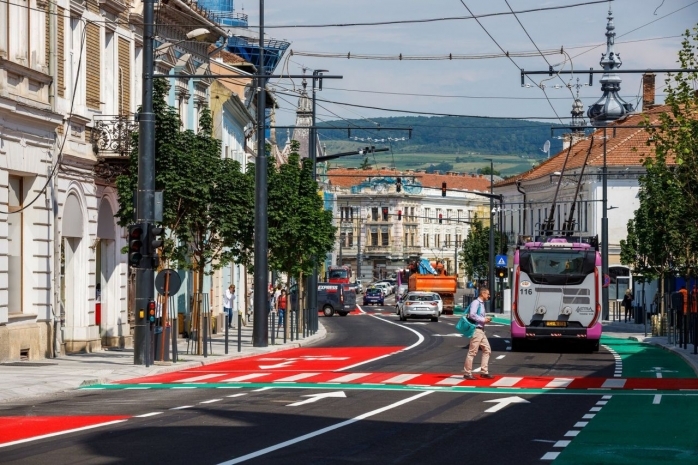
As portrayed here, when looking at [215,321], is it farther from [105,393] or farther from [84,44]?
[105,393]

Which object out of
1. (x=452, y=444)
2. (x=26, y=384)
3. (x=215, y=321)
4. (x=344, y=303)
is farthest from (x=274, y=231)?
(x=344, y=303)

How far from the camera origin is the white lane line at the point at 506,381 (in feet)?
85.1

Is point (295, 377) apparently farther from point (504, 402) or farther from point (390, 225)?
point (390, 225)

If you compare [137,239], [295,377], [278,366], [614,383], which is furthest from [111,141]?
[614,383]

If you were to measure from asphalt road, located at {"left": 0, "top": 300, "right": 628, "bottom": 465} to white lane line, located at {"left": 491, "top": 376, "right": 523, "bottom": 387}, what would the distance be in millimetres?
1877

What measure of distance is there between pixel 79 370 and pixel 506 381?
330 inches

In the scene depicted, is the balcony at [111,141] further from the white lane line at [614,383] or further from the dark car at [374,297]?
the dark car at [374,297]

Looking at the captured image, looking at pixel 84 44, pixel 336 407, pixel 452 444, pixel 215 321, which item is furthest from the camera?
pixel 215 321

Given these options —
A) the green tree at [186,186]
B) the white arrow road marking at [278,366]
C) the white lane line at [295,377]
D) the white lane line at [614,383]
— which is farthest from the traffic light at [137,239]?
the white lane line at [614,383]

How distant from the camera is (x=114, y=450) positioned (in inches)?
579

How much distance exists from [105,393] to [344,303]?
65820 millimetres

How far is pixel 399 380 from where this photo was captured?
2662cm

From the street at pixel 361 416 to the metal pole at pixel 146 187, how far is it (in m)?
1.53

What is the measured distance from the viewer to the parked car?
76062 mm
